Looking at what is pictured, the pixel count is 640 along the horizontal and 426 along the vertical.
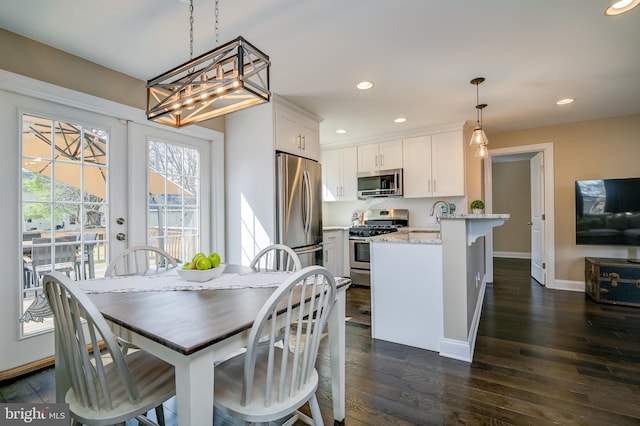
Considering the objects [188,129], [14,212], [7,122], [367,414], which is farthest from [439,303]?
[7,122]

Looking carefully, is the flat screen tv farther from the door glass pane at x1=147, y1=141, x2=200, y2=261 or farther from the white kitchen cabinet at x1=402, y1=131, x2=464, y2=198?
the door glass pane at x1=147, y1=141, x2=200, y2=261

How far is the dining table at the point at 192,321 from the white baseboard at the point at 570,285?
4157mm

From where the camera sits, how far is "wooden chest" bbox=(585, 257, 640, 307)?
11.1ft

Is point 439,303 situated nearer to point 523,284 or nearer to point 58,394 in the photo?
point 58,394

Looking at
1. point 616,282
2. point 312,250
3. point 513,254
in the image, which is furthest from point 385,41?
point 513,254

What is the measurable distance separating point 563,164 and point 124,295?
5.26m

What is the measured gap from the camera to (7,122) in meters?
2.05

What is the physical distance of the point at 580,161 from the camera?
13.4 feet

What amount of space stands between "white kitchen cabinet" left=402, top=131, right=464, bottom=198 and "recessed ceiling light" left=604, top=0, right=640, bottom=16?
2252 mm

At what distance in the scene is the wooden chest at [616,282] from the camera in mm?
3369

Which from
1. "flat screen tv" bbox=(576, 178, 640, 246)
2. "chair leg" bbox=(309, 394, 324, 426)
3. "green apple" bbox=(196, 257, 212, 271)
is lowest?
"chair leg" bbox=(309, 394, 324, 426)

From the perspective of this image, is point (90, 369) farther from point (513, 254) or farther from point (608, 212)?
point (513, 254)

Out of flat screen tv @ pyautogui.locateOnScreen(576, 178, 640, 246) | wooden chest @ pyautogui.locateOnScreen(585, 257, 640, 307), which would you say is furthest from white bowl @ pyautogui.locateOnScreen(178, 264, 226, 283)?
flat screen tv @ pyautogui.locateOnScreen(576, 178, 640, 246)

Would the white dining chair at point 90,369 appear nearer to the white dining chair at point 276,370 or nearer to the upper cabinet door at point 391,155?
the white dining chair at point 276,370
